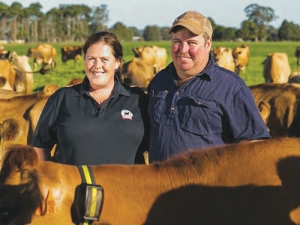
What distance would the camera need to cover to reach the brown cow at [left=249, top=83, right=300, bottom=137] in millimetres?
9508

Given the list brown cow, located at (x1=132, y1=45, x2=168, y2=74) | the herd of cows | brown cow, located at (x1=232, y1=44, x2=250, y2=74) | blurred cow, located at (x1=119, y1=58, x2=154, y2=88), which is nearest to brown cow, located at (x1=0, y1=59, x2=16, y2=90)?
blurred cow, located at (x1=119, y1=58, x2=154, y2=88)

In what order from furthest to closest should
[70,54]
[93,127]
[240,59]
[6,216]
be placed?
1. [70,54]
2. [240,59]
3. [93,127]
4. [6,216]

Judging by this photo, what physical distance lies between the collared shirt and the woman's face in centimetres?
48

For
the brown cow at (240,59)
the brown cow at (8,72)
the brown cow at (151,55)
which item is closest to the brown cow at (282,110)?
the brown cow at (8,72)

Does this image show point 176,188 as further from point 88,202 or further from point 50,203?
point 50,203

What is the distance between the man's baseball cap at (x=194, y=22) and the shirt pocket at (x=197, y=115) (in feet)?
1.38

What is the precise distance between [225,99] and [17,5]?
137915 millimetres

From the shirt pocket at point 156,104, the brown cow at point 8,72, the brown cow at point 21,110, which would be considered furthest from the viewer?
the brown cow at point 8,72

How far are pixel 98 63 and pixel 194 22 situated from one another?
29.1 inches

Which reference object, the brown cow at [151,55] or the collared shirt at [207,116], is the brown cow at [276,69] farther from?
the collared shirt at [207,116]

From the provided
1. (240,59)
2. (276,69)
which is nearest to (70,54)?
(240,59)

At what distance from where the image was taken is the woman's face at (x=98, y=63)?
160 inches

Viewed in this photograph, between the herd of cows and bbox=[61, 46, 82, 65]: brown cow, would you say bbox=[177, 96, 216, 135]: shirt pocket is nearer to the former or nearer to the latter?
the herd of cows

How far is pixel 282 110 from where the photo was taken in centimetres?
969
